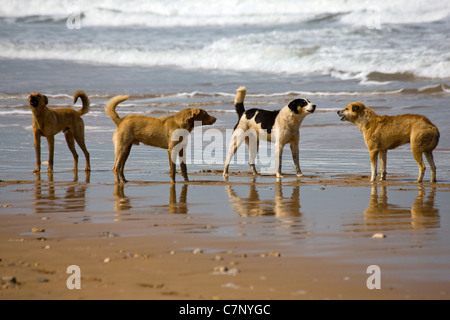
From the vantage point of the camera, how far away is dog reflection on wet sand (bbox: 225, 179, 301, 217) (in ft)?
22.2

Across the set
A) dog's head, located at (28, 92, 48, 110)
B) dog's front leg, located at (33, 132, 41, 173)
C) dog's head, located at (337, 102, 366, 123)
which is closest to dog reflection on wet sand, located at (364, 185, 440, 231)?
dog's head, located at (337, 102, 366, 123)

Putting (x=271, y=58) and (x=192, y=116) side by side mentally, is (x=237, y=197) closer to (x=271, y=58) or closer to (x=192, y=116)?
(x=192, y=116)

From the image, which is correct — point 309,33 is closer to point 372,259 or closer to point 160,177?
point 160,177

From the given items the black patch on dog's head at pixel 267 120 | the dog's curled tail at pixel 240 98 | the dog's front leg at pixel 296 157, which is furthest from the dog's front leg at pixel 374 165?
the dog's curled tail at pixel 240 98

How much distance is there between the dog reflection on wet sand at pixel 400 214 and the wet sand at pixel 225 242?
0.04 feet

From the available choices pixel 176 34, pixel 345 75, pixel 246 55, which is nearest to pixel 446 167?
pixel 345 75

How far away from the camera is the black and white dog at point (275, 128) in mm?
10352

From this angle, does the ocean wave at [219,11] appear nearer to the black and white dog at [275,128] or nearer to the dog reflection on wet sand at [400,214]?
the black and white dog at [275,128]

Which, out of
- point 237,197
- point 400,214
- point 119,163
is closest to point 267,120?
point 119,163

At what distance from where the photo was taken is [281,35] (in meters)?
33.8

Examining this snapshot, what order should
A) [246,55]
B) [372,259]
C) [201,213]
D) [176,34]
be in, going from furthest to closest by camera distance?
[176,34], [246,55], [201,213], [372,259]

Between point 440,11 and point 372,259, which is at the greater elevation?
point 440,11
